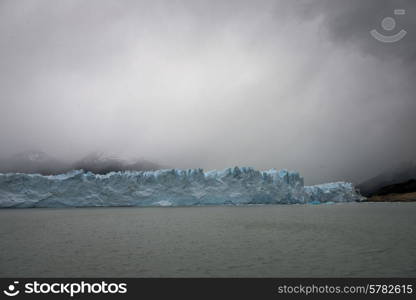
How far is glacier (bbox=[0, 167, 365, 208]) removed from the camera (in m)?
55.3

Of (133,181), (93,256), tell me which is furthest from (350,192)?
(93,256)

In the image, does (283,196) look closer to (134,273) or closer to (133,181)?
(133,181)

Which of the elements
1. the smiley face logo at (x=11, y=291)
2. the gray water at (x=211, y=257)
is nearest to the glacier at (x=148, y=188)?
the gray water at (x=211, y=257)

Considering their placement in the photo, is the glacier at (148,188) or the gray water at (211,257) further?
the glacier at (148,188)

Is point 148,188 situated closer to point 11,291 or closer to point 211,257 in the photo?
point 211,257

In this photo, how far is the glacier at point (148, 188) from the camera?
2179 inches

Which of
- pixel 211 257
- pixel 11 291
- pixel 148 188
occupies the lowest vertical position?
pixel 211 257

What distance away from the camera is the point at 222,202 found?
63969 mm

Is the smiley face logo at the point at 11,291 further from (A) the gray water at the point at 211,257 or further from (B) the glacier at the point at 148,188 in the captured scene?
(B) the glacier at the point at 148,188

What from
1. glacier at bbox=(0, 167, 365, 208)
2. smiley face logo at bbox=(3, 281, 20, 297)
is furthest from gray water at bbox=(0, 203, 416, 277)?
glacier at bbox=(0, 167, 365, 208)

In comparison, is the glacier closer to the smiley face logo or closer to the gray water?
the gray water

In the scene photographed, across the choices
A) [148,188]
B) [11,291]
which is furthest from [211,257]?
[148,188]

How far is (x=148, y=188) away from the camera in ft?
195

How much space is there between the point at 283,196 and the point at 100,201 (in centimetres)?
3784
